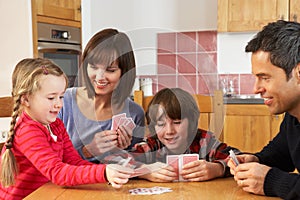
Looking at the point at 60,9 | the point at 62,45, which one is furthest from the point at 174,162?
the point at 60,9

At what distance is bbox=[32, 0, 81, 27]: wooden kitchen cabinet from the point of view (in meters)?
3.37

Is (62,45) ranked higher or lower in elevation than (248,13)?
lower

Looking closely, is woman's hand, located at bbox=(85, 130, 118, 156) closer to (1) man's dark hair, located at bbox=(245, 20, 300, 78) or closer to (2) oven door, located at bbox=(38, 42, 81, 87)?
(1) man's dark hair, located at bbox=(245, 20, 300, 78)

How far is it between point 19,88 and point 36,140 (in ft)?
0.64

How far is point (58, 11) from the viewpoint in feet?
11.7

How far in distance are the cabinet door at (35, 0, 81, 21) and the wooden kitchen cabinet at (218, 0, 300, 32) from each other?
125cm

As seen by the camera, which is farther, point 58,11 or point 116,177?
point 58,11

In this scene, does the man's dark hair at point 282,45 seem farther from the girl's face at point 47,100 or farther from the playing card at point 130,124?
the girl's face at point 47,100

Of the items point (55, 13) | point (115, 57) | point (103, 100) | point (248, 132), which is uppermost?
point (55, 13)

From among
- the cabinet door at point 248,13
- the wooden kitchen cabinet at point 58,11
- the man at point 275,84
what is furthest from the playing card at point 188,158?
the cabinet door at point 248,13

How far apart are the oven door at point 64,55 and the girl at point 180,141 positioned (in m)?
2.02

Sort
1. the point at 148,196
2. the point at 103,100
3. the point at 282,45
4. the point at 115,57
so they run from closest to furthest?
the point at 148,196
the point at 282,45
the point at 115,57
the point at 103,100

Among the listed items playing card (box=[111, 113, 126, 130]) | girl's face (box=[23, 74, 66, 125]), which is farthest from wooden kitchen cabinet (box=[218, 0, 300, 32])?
girl's face (box=[23, 74, 66, 125])

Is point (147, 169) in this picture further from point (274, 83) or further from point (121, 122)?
point (274, 83)
